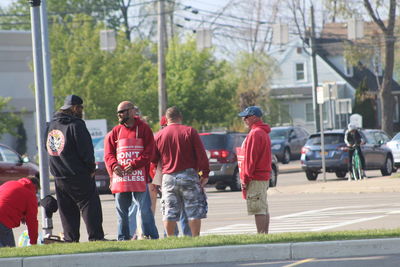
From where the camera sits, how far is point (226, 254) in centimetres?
1070

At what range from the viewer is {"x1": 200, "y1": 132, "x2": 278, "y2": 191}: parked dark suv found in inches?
1006

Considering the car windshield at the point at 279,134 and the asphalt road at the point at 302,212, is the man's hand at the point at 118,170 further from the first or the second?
the car windshield at the point at 279,134

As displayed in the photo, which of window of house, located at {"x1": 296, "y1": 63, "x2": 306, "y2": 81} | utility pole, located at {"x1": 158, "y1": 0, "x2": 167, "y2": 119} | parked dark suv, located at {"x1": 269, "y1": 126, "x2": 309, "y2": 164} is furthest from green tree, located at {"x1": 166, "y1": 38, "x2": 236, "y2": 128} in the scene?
utility pole, located at {"x1": 158, "y1": 0, "x2": 167, "y2": 119}

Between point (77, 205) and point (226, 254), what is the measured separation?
2266 millimetres

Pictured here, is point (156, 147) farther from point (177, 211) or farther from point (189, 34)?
point (189, 34)

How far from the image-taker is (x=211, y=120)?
5450cm

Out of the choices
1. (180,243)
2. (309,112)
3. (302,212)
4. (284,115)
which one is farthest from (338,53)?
(180,243)

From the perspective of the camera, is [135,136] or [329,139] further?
[329,139]

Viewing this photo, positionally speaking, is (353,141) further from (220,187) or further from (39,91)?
(39,91)

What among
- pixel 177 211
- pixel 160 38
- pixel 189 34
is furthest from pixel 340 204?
pixel 189 34

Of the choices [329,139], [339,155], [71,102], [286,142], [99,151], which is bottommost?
[286,142]

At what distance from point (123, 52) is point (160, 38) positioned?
1491cm

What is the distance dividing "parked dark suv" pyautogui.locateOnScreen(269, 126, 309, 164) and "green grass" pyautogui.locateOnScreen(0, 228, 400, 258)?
3472 cm

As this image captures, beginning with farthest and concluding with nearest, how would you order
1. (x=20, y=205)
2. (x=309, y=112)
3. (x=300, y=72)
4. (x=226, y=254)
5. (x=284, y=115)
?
(x=300, y=72), (x=309, y=112), (x=284, y=115), (x=20, y=205), (x=226, y=254)
